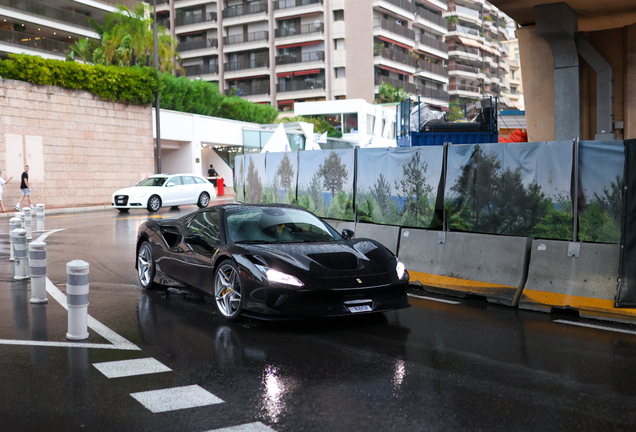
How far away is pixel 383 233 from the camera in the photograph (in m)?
10.5

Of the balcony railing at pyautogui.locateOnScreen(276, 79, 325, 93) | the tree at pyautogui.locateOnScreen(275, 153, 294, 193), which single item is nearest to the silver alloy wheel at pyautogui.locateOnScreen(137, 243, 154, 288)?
the tree at pyautogui.locateOnScreen(275, 153, 294, 193)

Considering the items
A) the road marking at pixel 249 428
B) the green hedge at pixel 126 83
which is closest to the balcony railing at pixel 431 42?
the green hedge at pixel 126 83

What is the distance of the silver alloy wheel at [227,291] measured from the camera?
6.82 m

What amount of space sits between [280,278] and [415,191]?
15.0 feet

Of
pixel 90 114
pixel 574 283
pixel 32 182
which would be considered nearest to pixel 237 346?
pixel 574 283

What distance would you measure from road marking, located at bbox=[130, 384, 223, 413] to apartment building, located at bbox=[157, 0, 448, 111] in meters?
65.6

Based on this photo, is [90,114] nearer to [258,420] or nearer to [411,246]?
[411,246]

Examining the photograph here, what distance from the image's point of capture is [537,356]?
5.68 m

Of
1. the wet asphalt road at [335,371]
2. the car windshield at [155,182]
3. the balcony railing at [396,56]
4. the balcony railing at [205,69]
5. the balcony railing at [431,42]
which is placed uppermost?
the balcony railing at [431,42]

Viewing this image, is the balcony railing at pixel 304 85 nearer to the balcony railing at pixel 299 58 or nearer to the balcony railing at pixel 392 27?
the balcony railing at pixel 299 58

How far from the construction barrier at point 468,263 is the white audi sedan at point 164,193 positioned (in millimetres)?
17483

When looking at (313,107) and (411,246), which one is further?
(313,107)

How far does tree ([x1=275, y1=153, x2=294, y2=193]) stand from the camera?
1454 centimetres

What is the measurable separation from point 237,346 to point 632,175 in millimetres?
4804
